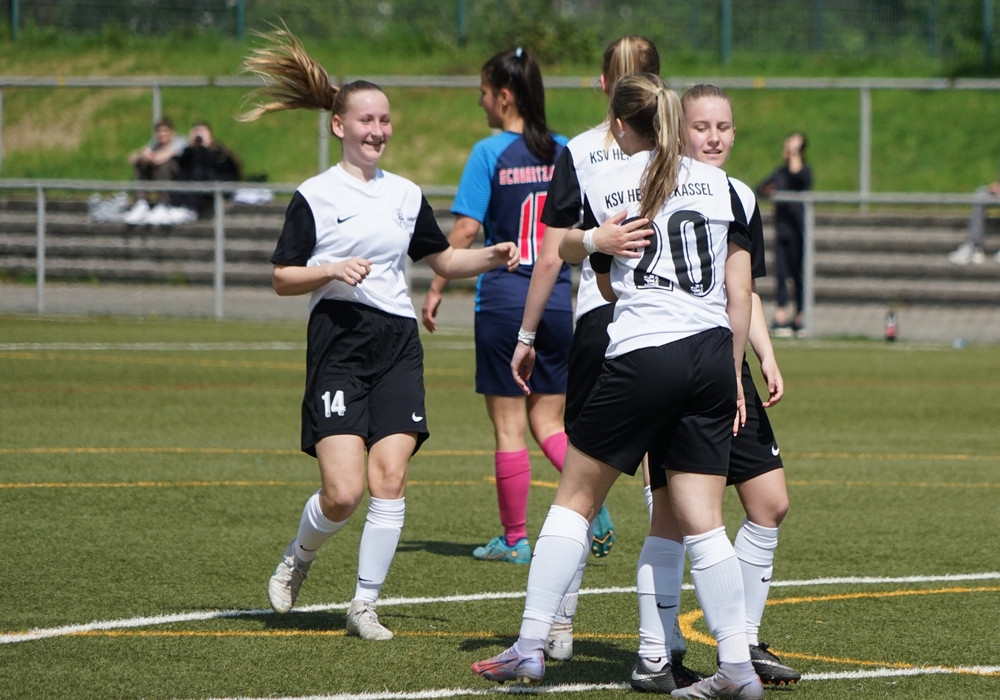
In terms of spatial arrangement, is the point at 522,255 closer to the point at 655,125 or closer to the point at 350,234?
the point at 350,234

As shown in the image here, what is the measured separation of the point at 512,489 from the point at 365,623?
184cm

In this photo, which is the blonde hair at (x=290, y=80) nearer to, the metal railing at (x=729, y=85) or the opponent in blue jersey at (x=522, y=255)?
the opponent in blue jersey at (x=522, y=255)

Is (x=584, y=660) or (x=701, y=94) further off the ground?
(x=701, y=94)

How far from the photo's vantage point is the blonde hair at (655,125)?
171 inches

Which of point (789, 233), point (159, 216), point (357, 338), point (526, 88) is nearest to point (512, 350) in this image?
point (526, 88)

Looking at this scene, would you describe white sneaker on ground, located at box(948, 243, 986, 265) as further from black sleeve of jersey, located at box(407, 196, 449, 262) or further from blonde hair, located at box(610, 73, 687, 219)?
blonde hair, located at box(610, 73, 687, 219)

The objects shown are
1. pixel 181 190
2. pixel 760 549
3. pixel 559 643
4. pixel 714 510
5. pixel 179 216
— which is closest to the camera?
pixel 714 510

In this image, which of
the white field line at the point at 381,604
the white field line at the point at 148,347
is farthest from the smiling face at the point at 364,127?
the white field line at the point at 148,347

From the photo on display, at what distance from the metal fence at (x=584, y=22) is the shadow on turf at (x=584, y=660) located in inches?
990

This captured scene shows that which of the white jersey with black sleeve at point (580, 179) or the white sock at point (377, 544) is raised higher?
the white jersey with black sleeve at point (580, 179)

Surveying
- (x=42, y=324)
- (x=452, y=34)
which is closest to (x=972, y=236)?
(x=42, y=324)

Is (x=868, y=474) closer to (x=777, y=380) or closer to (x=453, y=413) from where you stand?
(x=453, y=413)

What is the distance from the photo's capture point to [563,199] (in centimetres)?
505

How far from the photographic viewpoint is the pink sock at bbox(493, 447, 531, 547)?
6961mm
